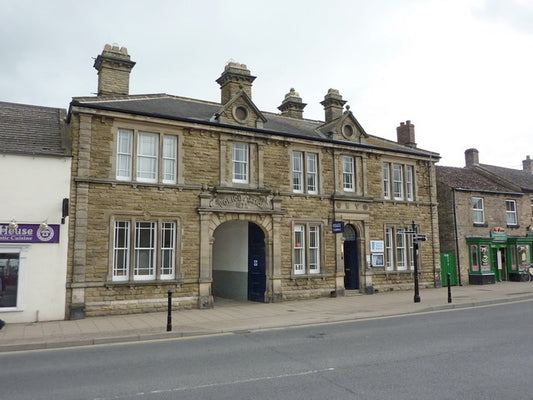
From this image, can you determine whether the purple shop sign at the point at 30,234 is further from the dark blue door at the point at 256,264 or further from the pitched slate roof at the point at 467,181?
the pitched slate roof at the point at 467,181

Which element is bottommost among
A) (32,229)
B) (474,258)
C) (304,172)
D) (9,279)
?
(9,279)

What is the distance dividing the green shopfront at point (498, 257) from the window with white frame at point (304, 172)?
38.7 feet

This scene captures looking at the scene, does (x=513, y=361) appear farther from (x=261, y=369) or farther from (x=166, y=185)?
(x=166, y=185)

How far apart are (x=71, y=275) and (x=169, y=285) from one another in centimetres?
348

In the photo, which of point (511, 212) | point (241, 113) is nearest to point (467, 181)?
point (511, 212)

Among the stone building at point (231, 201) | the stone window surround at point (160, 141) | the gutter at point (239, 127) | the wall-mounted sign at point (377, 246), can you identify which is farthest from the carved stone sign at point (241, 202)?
the wall-mounted sign at point (377, 246)

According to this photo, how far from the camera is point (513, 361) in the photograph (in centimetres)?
807

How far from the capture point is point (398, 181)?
77.3 feet

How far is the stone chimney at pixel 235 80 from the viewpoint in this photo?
20141 mm

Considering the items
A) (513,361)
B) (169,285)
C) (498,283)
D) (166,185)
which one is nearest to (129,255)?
(169,285)

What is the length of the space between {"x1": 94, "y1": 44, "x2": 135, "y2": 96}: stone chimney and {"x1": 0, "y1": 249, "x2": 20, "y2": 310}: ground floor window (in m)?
7.64

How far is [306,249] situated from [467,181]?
14472 mm

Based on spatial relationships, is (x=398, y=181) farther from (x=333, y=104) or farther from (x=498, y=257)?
(x=498, y=257)

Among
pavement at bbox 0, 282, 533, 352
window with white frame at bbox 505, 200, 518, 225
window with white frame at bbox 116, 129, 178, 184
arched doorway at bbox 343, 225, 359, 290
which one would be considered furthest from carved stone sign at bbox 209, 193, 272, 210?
window with white frame at bbox 505, 200, 518, 225
